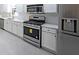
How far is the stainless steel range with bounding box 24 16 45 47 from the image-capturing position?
208 inches

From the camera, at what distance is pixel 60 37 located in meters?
3.58

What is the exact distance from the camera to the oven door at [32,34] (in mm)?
5355

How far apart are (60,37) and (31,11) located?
337 cm

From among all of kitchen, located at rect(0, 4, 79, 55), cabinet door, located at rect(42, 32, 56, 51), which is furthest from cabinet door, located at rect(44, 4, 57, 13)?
cabinet door, located at rect(42, 32, 56, 51)

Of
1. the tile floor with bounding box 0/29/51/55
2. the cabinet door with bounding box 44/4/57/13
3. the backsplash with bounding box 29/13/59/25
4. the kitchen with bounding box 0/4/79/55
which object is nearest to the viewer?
the kitchen with bounding box 0/4/79/55

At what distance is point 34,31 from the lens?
220 inches

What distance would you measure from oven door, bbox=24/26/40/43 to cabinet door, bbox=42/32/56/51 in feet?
1.43

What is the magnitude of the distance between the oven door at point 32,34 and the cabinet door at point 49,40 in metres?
0.44

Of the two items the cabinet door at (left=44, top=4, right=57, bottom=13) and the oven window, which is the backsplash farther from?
the oven window

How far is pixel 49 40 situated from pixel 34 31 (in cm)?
117

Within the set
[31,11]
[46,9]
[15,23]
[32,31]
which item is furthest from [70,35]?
[15,23]

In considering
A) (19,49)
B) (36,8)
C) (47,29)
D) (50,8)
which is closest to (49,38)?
(47,29)
